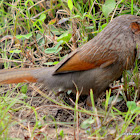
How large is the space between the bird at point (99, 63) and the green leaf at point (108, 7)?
66 centimetres

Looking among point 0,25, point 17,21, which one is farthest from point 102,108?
point 0,25

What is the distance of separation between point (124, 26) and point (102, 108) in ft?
3.79

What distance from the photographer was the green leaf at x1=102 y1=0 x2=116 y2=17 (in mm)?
4035

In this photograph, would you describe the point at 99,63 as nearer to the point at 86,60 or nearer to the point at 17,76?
the point at 86,60

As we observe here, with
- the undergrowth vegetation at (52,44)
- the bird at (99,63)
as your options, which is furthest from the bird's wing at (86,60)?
the undergrowth vegetation at (52,44)

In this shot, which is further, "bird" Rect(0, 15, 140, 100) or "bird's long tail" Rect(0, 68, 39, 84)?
"bird's long tail" Rect(0, 68, 39, 84)

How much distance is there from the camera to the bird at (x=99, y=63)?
3.20 metres

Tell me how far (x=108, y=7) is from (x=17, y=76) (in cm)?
182

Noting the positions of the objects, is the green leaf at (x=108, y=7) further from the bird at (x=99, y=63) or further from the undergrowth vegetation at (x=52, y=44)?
the bird at (x=99, y=63)

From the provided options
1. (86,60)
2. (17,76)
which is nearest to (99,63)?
(86,60)

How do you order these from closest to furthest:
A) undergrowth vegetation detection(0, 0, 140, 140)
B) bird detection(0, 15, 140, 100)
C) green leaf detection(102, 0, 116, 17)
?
1. bird detection(0, 15, 140, 100)
2. undergrowth vegetation detection(0, 0, 140, 140)
3. green leaf detection(102, 0, 116, 17)

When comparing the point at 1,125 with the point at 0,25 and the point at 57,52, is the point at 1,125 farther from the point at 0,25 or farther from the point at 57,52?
the point at 0,25

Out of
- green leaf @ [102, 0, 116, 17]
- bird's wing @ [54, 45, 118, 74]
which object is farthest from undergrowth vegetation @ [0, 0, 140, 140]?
bird's wing @ [54, 45, 118, 74]

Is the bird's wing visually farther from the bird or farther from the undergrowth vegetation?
the undergrowth vegetation
